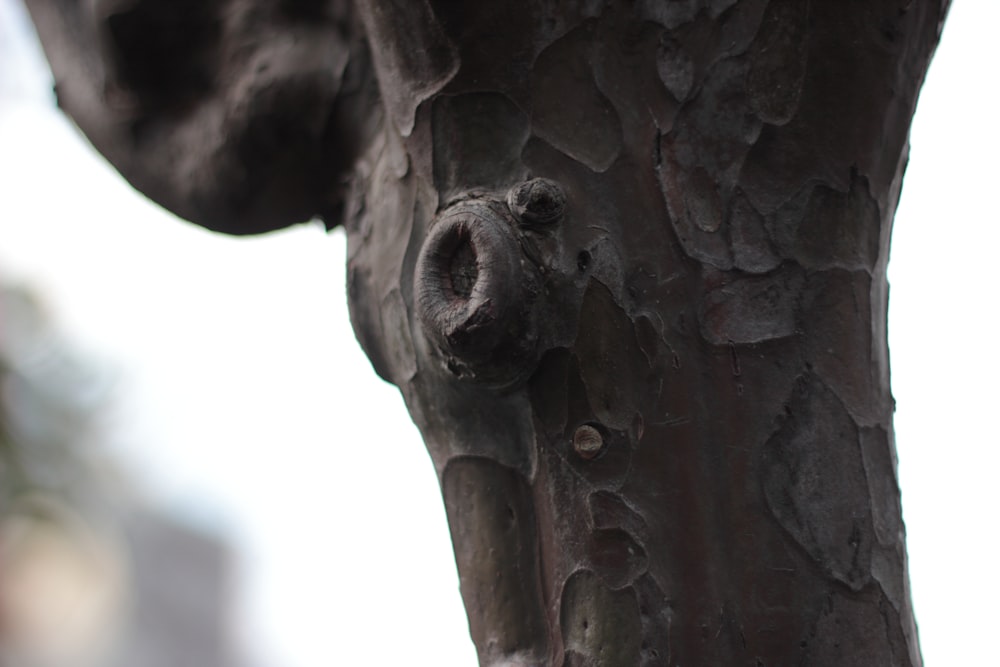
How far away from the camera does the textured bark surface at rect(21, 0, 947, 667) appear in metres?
0.45

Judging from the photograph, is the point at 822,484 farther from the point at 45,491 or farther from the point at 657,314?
the point at 45,491

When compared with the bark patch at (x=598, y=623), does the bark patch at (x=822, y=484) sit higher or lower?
higher

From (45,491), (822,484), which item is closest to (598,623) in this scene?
Result: (822,484)

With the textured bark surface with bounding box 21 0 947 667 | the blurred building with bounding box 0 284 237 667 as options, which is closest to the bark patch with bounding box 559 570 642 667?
the textured bark surface with bounding box 21 0 947 667

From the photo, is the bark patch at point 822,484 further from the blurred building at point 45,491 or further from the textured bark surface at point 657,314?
the blurred building at point 45,491

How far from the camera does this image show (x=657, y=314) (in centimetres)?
47

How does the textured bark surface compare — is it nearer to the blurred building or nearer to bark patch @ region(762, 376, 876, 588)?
bark patch @ region(762, 376, 876, 588)

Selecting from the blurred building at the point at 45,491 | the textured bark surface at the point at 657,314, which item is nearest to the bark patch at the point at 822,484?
the textured bark surface at the point at 657,314

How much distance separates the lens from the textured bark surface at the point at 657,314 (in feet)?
1.48

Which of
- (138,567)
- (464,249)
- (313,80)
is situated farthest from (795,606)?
(138,567)

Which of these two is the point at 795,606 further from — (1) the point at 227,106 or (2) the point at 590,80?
(1) the point at 227,106

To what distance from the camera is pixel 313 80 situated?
1.94 feet

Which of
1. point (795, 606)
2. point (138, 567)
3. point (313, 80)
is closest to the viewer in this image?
point (795, 606)

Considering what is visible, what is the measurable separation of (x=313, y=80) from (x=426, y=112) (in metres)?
0.12
